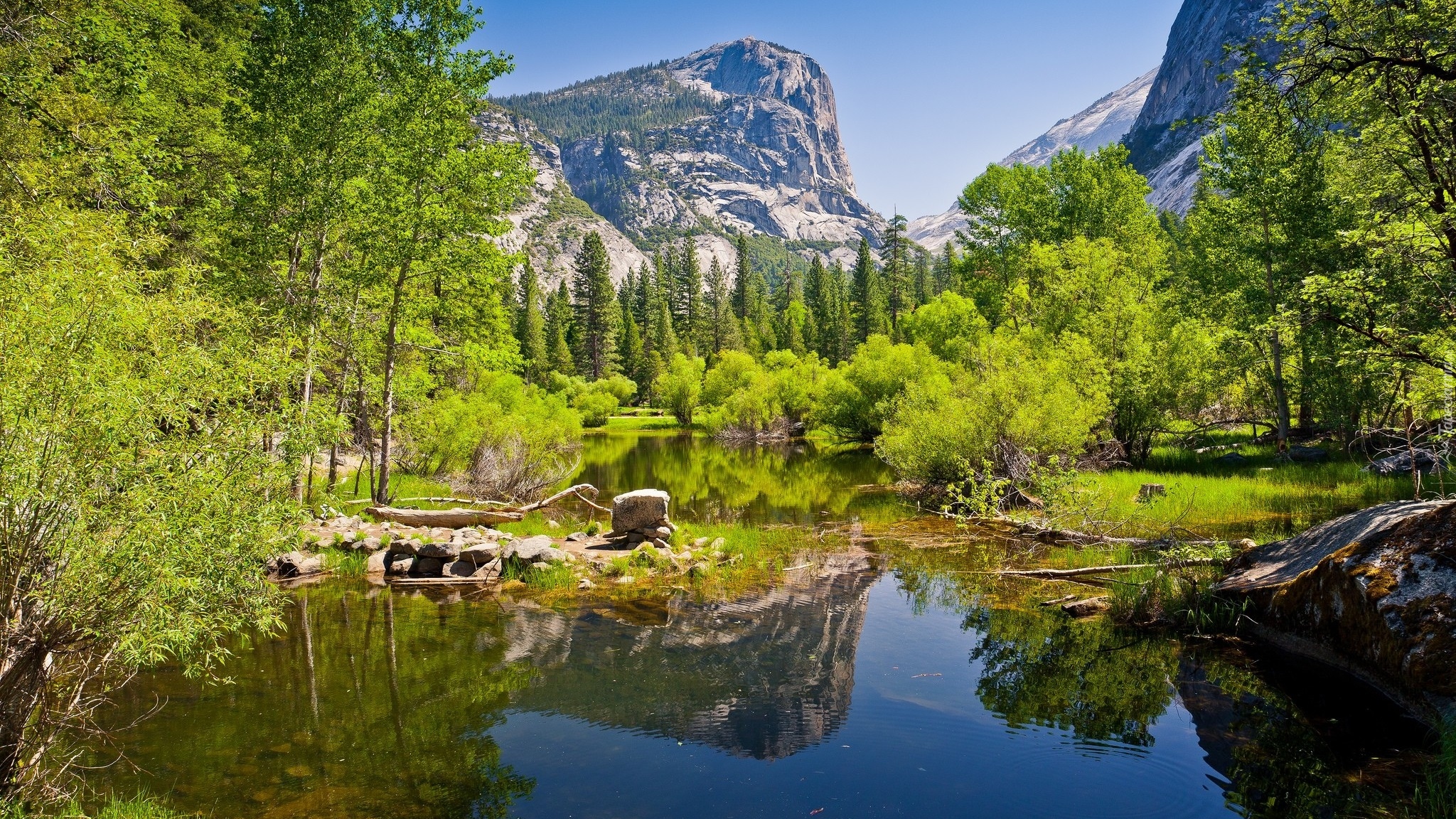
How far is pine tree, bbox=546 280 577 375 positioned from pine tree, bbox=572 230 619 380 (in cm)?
197

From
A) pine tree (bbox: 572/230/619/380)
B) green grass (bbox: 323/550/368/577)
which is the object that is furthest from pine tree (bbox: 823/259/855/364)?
green grass (bbox: 323/550/368/577)

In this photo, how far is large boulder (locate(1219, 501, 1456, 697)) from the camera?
6.69 meters

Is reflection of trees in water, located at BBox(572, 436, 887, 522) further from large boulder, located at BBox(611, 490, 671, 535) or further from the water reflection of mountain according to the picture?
the water reflection of mountain

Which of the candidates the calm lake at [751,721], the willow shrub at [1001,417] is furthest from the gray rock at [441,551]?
the willow shrub at [1001,417]

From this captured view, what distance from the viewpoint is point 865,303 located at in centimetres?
8444

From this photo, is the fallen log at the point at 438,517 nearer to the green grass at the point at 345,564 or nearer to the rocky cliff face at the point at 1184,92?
the green grass at the point at 345,564

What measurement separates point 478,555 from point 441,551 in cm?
71

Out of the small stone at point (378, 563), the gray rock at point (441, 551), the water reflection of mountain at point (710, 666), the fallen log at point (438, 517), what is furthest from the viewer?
the fallen log at point (438, 517)

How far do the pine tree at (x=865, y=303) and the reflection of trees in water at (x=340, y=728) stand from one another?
75.7 metres

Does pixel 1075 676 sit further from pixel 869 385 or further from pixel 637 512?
pixel 869 385

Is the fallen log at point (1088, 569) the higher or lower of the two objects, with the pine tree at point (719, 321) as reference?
lower

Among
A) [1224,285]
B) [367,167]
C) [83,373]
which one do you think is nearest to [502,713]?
[83,373]

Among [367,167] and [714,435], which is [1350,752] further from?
[714,435]

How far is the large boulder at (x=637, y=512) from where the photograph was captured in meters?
15.9
